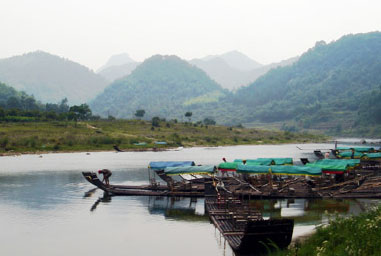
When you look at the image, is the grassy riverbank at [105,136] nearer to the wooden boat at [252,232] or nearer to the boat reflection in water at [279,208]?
the boat reflection in water at [279,208]

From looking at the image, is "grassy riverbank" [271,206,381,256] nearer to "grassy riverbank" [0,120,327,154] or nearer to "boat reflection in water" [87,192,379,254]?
"boat reflection in water" [87,192,379,254]

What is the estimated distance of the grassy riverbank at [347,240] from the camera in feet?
59.2

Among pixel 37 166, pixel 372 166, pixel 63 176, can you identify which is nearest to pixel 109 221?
pixel 63 176

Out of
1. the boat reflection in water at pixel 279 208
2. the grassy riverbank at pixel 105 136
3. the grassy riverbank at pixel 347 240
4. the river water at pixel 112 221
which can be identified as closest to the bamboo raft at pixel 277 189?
the boat reflection in water at pixel 279 208

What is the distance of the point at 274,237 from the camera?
2655 centimetres

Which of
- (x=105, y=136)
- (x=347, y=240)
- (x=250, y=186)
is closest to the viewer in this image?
(x=347, y=240)

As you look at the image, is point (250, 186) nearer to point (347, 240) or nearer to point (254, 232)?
point (254, 232)

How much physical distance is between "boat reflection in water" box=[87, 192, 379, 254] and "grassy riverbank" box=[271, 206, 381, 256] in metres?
8.81

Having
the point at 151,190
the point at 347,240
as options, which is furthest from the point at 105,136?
the point at 347,240

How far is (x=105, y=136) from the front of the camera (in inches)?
5674

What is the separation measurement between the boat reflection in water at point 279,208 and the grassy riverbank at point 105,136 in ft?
270

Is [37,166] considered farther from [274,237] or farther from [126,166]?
[274,237]

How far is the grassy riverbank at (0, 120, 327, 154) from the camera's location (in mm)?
125188

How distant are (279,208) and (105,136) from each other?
108m
